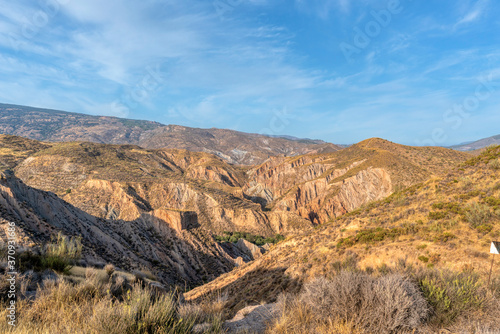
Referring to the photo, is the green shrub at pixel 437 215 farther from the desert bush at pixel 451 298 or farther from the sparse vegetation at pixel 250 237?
the sparse vegetation at pixel 250 237

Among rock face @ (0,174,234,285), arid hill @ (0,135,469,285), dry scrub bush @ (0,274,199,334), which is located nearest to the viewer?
dry scrub bush @ (0,274,199,334)

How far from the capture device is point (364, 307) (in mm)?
5078

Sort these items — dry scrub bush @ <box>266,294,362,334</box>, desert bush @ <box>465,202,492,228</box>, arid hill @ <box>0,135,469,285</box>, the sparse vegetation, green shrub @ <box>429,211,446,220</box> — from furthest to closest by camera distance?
the sparse vegetation
arid hill @ <box>0,135,469,285</box>
green shrub @ <box>429,211,446,220</box>
desert bush @ <box>465,202,492,228</box>
dry scrub bush @ <box>266,294,362,334</box>

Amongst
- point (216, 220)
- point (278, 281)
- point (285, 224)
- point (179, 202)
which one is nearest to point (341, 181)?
point (285, 224)

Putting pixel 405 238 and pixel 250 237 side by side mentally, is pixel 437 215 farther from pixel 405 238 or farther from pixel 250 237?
pixel 250 237

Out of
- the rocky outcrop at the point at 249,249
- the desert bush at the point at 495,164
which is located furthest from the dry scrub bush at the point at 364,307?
the rocky outcrop at the point at 249,249

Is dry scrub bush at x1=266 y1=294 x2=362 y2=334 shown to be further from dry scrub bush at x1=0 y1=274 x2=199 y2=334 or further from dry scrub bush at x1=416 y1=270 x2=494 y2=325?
dry scrub bush at x1=416 y1=270 x2=494 y2=325

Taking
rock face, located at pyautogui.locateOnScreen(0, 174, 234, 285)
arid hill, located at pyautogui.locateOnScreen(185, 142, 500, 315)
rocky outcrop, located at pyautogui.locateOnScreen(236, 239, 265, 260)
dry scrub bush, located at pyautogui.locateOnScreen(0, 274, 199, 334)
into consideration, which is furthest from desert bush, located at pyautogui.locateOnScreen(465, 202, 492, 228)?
rocky outcrop, located at pyautogui.locateOnScreen(236, 239, 265, 260)

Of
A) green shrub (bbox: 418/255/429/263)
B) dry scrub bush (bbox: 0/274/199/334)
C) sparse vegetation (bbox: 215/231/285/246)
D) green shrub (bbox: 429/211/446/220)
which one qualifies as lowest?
sparse vegetation (bbox: 215/231/285/246)

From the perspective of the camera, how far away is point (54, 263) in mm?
7512

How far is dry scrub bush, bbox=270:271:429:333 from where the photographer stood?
4.83 m

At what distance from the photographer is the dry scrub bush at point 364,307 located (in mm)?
4832

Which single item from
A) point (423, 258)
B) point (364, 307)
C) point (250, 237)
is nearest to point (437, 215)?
point (423, 258)

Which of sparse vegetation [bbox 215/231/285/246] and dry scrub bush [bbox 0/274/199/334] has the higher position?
dry scrub bush [bbox 0/274/199/334]
